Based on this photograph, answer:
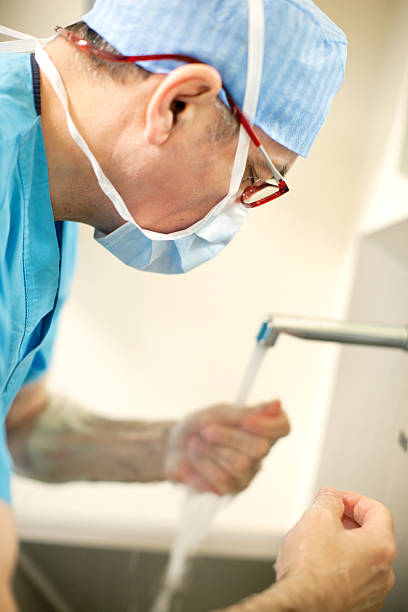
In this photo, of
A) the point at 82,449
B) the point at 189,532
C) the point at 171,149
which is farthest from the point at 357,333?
the point at 189,532

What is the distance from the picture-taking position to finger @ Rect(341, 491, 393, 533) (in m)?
0.50

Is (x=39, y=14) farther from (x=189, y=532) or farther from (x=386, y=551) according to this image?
(x=189, y=532)

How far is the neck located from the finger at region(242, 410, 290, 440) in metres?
0.35

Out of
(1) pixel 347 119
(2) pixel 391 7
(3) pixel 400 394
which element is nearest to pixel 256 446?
(3) pixel 400 394

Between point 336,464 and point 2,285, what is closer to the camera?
point 2,285

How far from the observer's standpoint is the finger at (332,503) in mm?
502

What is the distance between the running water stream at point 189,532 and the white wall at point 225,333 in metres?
0.13

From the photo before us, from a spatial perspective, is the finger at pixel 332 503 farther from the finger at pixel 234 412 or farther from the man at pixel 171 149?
the finger at pixel 234 412

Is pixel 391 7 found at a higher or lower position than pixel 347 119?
higher

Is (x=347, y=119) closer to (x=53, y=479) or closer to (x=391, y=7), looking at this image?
(x=391, y=7)

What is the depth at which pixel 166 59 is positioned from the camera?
0.54 meters

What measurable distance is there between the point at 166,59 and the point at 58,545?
0.89m

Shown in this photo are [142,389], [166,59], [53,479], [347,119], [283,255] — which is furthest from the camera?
[142,389]

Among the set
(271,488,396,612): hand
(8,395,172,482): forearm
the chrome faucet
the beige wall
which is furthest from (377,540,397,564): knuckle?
the beige wall
